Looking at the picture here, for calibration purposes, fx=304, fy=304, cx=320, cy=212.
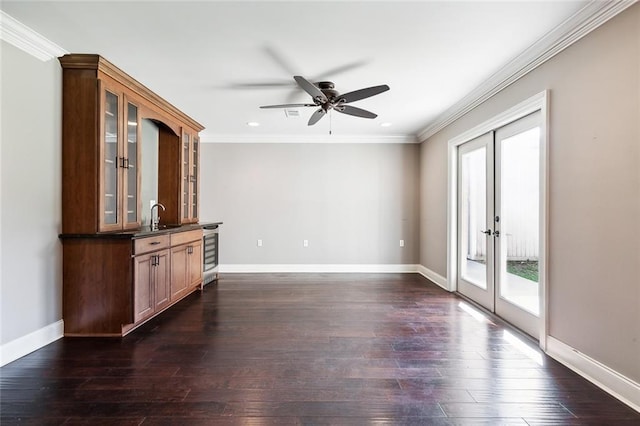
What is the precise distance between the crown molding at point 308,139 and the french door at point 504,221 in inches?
62.7

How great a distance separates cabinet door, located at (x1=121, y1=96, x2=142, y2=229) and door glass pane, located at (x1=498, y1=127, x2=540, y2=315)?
400 centimetres

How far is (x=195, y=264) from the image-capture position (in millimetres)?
4301

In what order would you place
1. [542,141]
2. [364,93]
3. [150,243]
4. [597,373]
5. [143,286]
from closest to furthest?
[597,373] < [542,141] < [364,93] < [143,286] < [150,243]

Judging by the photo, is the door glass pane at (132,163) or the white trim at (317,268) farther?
the white trim at (317,268)

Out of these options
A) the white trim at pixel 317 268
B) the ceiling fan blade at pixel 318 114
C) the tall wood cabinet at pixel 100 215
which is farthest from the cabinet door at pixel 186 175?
the ceiling fan blade at pixel 318 114

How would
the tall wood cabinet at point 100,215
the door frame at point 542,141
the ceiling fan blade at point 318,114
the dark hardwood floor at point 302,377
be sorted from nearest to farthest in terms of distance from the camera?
the dark hardwood floor at point 302,377 < the door frame at point 542,141 < the tall wood cabinet at point 100,215 < the ceiling fan blade at point 318,114

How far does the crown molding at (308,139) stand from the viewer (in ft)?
18.3

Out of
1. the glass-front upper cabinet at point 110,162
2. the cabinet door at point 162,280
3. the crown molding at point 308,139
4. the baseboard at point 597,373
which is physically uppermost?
the crown molding at point 308,139

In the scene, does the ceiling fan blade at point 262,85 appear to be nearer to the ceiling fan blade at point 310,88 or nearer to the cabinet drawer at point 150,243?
the ceiling fan blade at point 310,88

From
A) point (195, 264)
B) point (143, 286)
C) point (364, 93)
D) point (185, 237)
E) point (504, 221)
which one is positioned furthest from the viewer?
Answer: point (195, 264)

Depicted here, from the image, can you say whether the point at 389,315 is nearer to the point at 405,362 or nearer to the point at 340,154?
the point at 405,362

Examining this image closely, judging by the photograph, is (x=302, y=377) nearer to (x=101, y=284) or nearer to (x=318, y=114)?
(x=101, y=284)

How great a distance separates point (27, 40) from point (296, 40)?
2104 millimetres

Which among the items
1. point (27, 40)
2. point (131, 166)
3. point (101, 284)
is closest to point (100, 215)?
point (101, 284)
